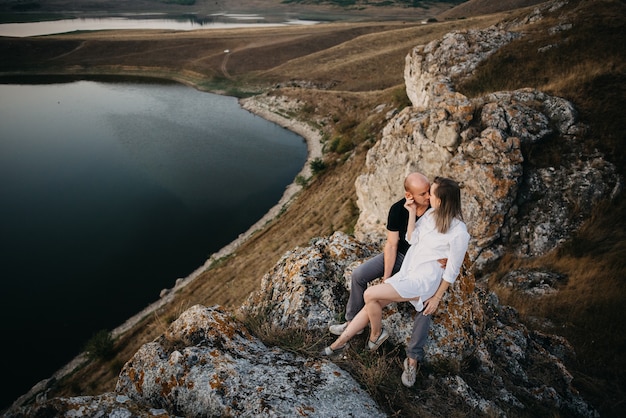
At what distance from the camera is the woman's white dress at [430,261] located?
5.19 metres

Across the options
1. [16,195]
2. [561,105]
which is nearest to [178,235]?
[16,195]

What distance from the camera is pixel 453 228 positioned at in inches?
205

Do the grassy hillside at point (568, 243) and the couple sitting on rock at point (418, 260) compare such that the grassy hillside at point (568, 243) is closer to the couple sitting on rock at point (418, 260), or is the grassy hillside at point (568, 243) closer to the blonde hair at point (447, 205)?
the couple sitting on rock at point (418, 260)

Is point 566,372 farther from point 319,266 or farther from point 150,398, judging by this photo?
point 150,398

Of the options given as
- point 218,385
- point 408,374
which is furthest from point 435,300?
point 218,385

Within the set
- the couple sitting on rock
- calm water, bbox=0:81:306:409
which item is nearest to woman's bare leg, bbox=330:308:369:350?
the couple sitting on rock

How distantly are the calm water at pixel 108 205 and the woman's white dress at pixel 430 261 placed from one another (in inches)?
883

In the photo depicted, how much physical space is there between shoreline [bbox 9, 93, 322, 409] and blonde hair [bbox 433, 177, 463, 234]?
69.7ft

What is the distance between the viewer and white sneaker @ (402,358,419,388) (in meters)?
5.30

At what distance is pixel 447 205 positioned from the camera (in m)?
5.17

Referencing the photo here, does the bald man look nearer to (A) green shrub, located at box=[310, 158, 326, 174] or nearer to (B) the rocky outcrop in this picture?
(B) the rocky outcrop

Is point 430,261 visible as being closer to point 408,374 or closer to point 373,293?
point 373,293

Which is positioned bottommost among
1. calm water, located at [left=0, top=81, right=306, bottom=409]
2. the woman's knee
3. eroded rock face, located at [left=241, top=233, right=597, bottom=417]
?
calm water, located at [left=0, top=81, right=306, bottom=409]

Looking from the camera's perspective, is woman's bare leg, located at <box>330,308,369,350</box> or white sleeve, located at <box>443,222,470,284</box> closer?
white sleeve, located at <box>443,222,470,284</box>
